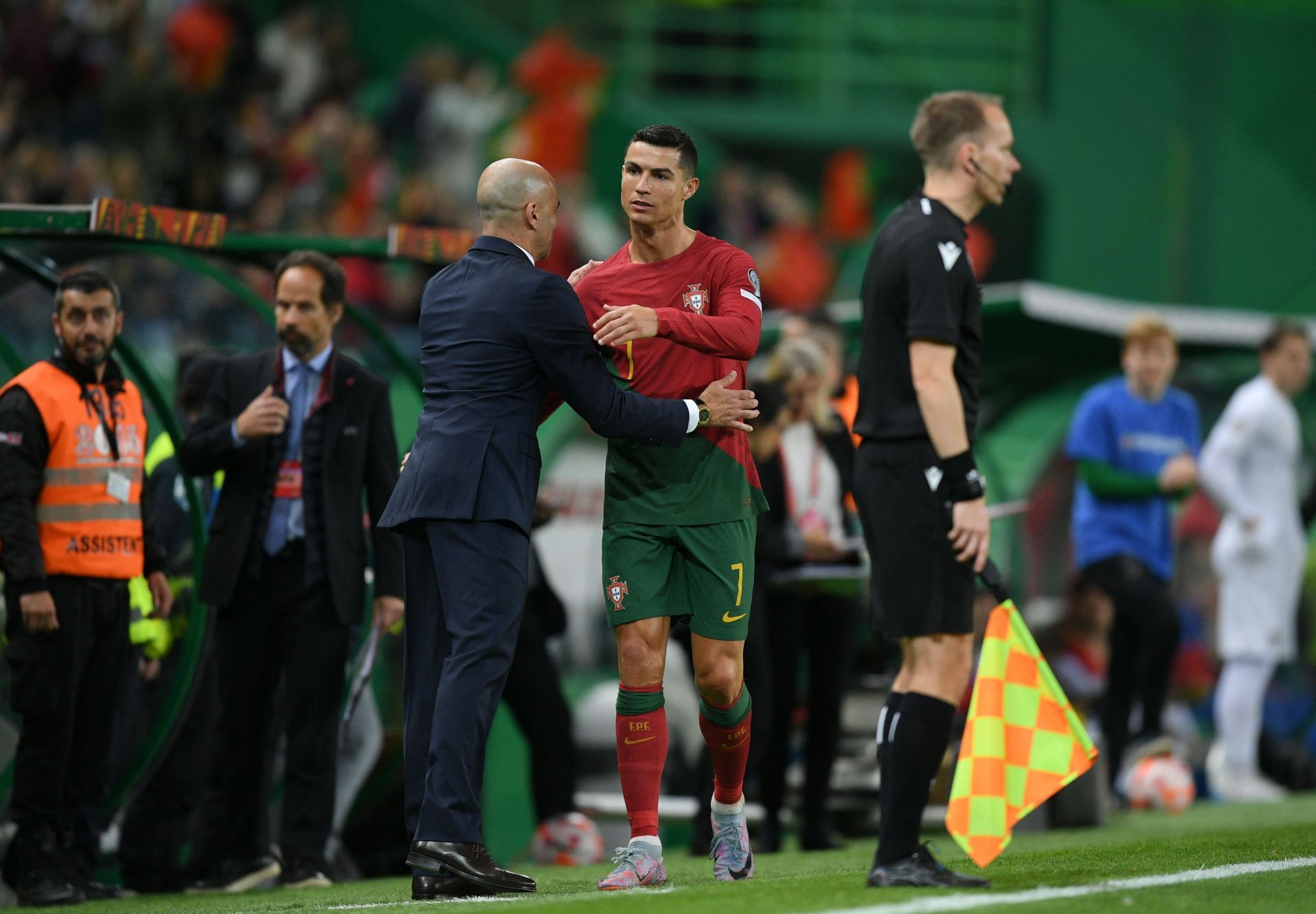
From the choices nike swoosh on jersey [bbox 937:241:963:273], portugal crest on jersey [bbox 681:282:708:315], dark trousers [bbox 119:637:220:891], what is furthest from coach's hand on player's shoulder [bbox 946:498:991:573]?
dark trousers [bbox 119:637:220:891]

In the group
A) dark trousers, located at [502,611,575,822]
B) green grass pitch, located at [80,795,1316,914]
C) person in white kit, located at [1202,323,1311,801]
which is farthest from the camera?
person in white kit, located at [1202,323,1311,801]

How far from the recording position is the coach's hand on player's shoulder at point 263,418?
7.14m

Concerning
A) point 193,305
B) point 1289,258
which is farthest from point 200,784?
point 1289,258

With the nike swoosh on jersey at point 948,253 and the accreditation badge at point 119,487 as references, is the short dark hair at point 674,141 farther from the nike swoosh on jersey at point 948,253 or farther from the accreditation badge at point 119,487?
the accreditation badge at point 119,487

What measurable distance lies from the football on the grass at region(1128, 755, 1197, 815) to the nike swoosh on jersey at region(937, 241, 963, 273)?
17.8ft

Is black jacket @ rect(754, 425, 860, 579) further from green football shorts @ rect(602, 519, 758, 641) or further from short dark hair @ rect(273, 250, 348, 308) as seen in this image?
green football shorts @ rect(602, 519, 758, 641)

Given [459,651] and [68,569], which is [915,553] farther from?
[68,569]

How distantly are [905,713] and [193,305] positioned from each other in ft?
16.0

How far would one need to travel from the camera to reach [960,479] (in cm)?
520

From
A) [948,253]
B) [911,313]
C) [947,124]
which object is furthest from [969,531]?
[947,124]

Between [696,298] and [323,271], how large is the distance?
1.94 m

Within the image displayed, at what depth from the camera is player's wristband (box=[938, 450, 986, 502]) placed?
519 centimetres

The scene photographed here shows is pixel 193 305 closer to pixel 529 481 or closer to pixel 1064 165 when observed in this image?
pixel 529 481

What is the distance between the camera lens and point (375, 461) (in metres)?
7.45
